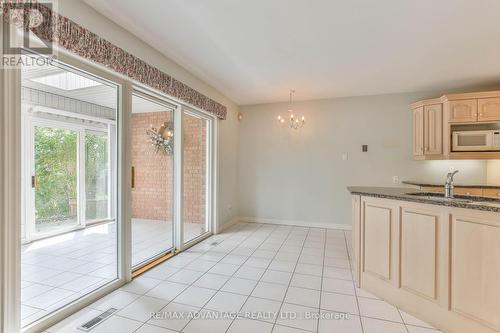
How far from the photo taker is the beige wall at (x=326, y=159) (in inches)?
182

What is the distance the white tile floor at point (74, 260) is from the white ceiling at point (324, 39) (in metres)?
2.37

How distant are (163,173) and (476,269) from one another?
12.5 ft

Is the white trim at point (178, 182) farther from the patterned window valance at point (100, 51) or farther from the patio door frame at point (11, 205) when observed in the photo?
the patio door frame at point (11, 205)

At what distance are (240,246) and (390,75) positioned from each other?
357 cm

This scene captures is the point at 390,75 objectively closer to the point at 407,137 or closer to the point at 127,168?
the point at 407,137

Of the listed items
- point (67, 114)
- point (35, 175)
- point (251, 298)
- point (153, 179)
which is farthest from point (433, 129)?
point (67, 114)

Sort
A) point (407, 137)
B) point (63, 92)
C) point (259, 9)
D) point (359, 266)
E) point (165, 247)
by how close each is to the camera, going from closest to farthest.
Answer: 1. point (259, 9)
2. point (359, 266)
3. point (63, 92)
4. point (165, 247)
5. point (407, 137)

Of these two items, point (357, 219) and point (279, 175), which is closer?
point (357, 219)

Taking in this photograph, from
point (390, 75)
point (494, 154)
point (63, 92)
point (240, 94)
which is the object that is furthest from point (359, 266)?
point (63, 92)

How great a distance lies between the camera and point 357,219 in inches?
109

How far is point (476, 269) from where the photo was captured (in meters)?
1.73

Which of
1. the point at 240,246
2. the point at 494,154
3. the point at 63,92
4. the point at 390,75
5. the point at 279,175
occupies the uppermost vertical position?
the point at 390,75

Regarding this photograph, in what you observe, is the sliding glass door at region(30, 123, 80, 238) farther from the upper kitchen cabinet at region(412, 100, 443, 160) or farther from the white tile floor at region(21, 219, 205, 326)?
the upper kitchen cabinet at region(412, 100, 443, 160)

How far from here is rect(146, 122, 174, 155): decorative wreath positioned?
150 inches
